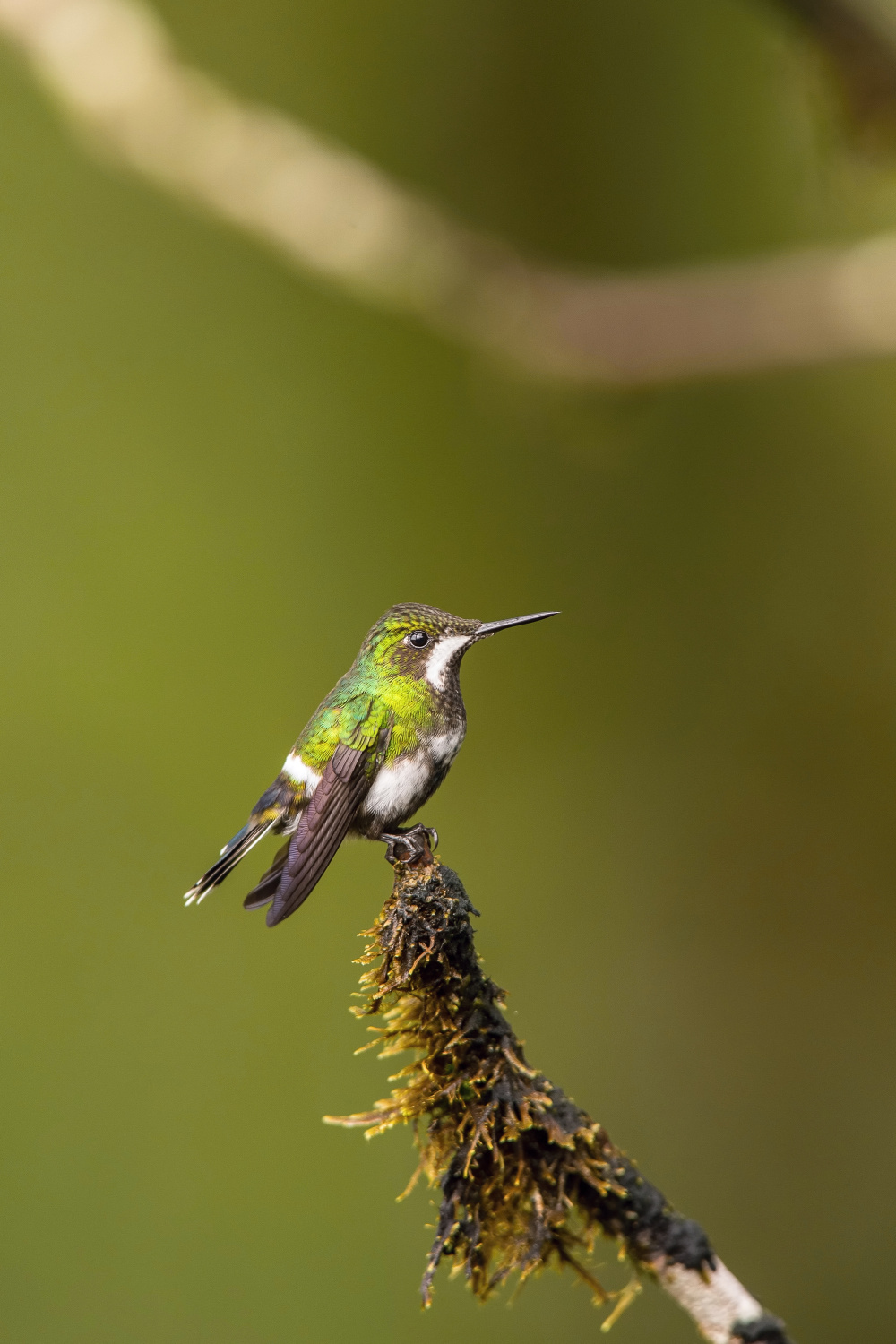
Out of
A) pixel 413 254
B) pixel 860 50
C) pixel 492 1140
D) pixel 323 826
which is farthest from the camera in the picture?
pixel 413 254

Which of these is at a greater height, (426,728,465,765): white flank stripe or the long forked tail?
the long forked tail

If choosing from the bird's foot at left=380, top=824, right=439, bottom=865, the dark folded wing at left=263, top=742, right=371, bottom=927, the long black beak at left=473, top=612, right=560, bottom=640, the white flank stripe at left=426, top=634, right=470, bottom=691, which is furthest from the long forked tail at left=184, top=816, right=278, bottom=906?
the long black beak at left=473, top=612, right=560, bottom=640

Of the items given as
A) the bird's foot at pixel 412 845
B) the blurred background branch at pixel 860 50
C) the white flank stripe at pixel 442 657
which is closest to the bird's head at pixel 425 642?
the white flank stripe at pixel 442 657

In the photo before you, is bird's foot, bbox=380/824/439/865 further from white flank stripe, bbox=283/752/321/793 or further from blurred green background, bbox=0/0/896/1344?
blurred green background, bbox=0/0/896/1344

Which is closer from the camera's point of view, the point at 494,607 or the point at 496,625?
the point at 496,625

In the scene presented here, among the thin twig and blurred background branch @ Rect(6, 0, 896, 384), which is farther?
blurred background branch @ Rect(6, 0, 896, 384)

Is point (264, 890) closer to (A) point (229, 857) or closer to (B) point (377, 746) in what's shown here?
(A) point (229, 857)

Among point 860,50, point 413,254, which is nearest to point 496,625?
point 860,50
